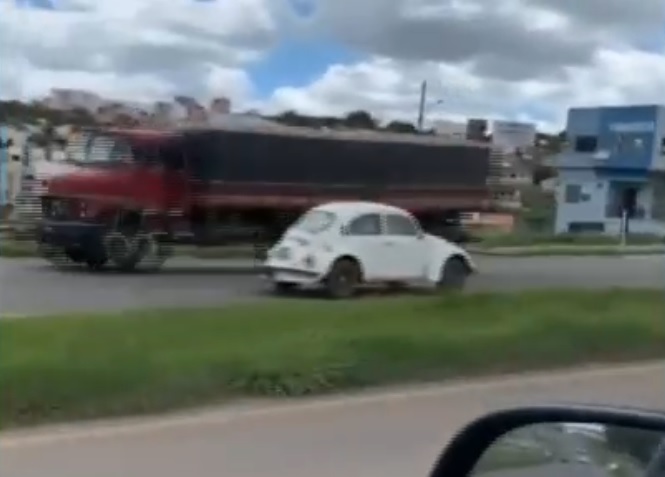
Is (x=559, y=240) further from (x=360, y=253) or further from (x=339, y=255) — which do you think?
(x=339, y=255)

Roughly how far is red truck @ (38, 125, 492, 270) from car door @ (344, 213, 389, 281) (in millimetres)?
237

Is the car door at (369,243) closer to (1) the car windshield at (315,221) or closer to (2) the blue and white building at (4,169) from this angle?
(1) the car windshield at (315,221)

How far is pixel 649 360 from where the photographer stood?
8320mm

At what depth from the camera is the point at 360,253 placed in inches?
434

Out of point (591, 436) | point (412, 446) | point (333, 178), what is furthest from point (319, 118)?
point (591, 436)

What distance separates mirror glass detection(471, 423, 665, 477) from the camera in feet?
4.85

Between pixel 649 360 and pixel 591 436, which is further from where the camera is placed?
pixel 649 360

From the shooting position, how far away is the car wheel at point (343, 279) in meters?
10.9

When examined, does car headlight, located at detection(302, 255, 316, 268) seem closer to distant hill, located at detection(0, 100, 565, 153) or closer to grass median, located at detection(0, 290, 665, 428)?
grass median, located at detection(0, 290, 665, 428)

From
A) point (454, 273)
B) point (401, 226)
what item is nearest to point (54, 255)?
point (401, 226)

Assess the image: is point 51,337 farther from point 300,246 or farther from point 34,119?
point 300,246

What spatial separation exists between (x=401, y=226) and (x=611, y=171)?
76.4 inches

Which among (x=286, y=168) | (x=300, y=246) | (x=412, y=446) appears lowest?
(x=412, y=446)

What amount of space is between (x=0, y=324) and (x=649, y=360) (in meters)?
4.28
